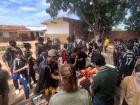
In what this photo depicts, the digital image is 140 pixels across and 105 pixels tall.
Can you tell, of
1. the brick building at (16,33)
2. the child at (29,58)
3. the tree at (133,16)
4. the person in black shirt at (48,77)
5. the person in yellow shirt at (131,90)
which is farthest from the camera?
the brick building at (16,33)

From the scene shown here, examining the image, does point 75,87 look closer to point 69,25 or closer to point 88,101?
point 88,101

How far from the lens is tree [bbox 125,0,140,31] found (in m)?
29.1

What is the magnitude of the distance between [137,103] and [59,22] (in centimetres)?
3095

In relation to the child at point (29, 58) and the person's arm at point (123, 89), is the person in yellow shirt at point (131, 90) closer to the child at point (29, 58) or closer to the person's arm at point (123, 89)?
the person's arm at point (123, 89)

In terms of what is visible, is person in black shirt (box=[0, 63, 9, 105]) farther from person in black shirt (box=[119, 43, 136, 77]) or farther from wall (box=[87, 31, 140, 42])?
wall (box=[87, 31, 140, 42])

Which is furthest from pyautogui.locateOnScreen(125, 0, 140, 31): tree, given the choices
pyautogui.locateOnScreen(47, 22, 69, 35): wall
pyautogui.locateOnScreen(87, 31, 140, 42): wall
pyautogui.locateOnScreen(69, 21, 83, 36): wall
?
pyautogui.locateOnScreen(47, 22, 69, 35): wall

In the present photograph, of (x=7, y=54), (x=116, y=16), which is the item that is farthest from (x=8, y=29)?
(x=7, y=54)

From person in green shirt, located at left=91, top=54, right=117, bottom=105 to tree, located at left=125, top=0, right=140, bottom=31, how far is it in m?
26.0

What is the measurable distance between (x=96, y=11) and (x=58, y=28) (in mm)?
8183

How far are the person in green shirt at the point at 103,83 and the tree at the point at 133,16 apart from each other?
85.4 ft

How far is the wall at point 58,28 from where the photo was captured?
3356 cm

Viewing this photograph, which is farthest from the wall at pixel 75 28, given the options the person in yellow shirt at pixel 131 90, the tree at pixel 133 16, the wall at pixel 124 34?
the person in yellow shirt at pixel 131 90

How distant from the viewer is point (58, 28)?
34.6 metres

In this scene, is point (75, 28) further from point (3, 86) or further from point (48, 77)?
point (48, 77)
